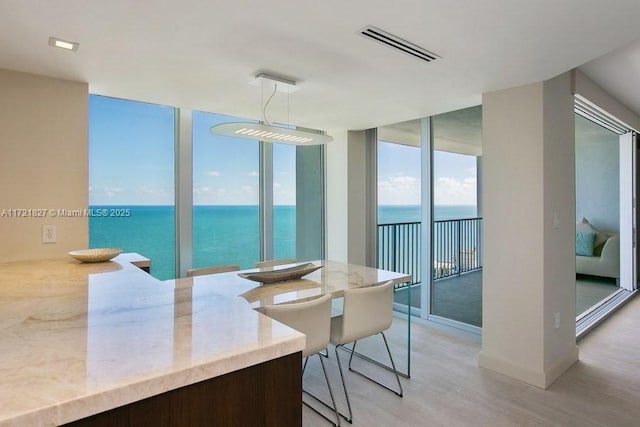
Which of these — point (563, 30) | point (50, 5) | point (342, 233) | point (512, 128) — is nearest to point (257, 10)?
point (50, 5)

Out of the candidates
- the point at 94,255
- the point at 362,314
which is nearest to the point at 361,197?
the point at 362,314

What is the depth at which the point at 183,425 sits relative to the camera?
0.84 m

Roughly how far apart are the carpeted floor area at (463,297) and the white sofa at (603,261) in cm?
36

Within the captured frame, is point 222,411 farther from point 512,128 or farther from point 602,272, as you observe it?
point 602,272

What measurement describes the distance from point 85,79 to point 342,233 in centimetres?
308

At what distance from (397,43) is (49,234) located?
103 inches

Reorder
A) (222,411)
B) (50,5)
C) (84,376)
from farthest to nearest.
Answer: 1. (50,5)
2. (222,411)
3. (84,376)

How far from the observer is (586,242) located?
4980 mm

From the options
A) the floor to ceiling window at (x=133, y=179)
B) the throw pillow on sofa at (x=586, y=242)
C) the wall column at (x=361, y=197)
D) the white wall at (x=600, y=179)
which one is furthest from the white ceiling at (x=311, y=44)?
the throw pillow on sofa at (x=586, y=242)

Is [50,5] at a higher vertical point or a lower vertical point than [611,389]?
higher

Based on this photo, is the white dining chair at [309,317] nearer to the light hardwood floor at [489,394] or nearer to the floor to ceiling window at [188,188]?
the light hardwood floor at [489,394]

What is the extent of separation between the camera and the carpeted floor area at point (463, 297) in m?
3.76

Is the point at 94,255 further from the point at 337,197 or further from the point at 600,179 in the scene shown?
the point at 600,179

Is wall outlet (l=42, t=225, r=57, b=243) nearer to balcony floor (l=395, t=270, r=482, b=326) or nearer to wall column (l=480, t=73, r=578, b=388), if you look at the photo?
balcony floor (l=395, t=270, r=482, b=326)
